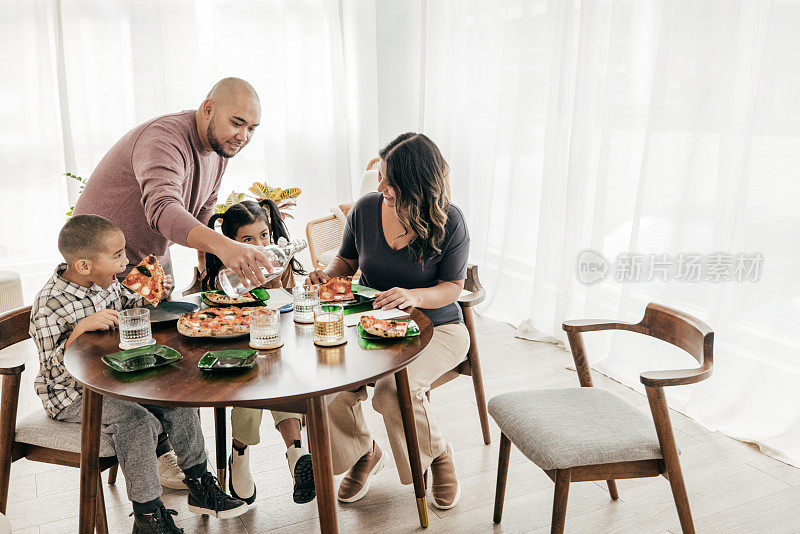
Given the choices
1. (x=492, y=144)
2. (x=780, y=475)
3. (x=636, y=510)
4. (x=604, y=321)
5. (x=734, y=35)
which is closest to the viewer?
(x=604, y=321)

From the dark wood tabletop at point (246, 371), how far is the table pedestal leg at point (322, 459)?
8cm

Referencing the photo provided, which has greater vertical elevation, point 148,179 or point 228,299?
point 148,179

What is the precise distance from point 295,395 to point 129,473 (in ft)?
2.18

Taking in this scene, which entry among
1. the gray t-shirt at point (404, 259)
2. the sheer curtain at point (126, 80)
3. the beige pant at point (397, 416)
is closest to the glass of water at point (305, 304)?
the beige pant at point (397, 416)

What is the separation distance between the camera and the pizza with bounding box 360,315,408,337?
1662 millimetres

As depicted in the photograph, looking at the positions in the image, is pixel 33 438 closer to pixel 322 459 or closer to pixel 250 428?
pixel 250 428

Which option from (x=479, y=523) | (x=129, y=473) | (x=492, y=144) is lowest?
(x=479, y=523)

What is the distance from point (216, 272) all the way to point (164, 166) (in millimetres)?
→ 448

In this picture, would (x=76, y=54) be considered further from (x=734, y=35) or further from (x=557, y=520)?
(x=557, y=520)

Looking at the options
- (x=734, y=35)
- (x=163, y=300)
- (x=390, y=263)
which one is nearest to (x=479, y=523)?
(x=390, y=263)

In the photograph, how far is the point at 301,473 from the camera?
6.52 ft

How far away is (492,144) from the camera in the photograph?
4.02m

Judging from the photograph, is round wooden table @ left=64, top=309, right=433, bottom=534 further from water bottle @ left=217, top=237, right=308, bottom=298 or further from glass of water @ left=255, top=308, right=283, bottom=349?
water bottle @ left=217, top=237, right=308, bottom=298

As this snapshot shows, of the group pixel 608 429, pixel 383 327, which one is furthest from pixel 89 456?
pixel 608 429
